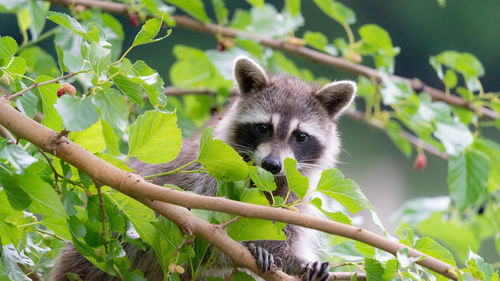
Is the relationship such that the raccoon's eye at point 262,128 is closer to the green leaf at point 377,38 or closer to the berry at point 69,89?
the green leaf at point 377,38

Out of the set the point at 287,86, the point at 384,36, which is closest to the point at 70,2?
the point at 287,86

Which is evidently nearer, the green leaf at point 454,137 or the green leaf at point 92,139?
the green leaf at point 92,139

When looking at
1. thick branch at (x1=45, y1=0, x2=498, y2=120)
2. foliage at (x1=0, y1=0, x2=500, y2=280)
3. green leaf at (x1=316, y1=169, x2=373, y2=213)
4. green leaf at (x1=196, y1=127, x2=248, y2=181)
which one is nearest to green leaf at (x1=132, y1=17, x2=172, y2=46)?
foliage at (x1=0, y1=0, x2=500, y2=280)

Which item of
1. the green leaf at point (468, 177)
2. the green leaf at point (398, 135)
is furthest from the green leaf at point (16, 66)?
the green leaf at point (398, 135)

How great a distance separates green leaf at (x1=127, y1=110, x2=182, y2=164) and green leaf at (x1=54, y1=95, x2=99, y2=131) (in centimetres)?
22

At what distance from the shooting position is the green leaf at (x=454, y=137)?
8.44ft

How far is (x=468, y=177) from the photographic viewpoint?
263 cm

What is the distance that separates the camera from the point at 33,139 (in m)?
1.38

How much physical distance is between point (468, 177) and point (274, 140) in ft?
2.49

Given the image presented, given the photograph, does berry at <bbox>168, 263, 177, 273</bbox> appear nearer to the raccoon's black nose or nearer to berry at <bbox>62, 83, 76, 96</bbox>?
berry at <bbox>62, 83, 76, 96</bbox>

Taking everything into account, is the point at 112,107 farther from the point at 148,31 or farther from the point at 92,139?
the point at 92,139

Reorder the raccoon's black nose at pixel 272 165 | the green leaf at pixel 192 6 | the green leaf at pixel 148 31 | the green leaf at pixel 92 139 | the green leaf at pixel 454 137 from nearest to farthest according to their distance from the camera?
the green leaf at pixel 148 31 < the green leaf at pixel 92 139 < the raccoon's black nose at pixel 272 165 < the green leaf at pixel 454 137 < the green leaf at pixel 192 6

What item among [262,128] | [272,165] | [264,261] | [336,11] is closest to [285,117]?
[262,128]

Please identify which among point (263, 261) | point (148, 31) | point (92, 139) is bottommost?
point (263, 261)
